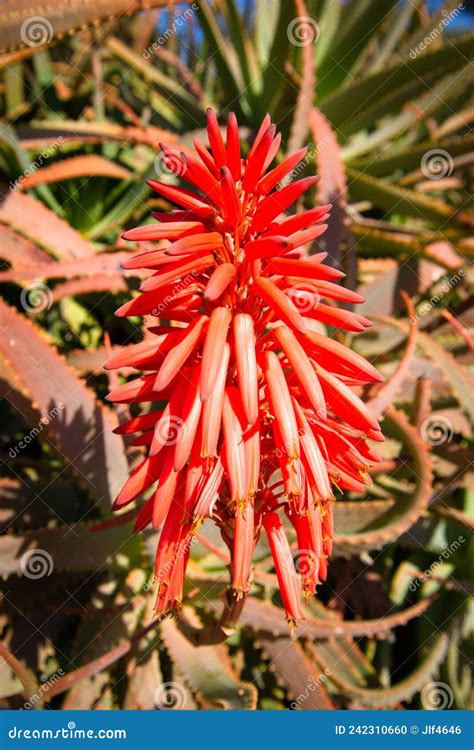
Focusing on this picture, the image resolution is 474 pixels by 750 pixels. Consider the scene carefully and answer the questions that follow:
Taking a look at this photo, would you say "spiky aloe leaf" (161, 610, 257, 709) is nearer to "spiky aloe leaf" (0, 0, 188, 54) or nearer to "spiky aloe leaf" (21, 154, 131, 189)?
"spiky aloe leaf" (21, 154, 131, 189)

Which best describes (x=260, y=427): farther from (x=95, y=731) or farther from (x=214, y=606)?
(x=95, y=731)

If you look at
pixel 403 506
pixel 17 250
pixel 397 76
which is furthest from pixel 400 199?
pixel 17 250

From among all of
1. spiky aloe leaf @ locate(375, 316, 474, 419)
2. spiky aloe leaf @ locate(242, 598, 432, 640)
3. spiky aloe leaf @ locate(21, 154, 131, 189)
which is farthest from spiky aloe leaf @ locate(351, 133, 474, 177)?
spiky aloe leaf @ locate(242, 598, 432, 640)

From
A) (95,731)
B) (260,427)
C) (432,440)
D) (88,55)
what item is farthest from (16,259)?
(88,55)

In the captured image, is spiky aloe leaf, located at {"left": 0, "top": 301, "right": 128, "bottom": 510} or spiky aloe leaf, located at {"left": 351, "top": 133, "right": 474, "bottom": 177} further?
spiky aloe leaf, located at {"left": 351, "top": 133, "right": 474, "bottom": 177}

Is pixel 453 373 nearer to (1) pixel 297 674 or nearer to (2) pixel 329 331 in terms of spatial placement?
(2) pixel 329 331
